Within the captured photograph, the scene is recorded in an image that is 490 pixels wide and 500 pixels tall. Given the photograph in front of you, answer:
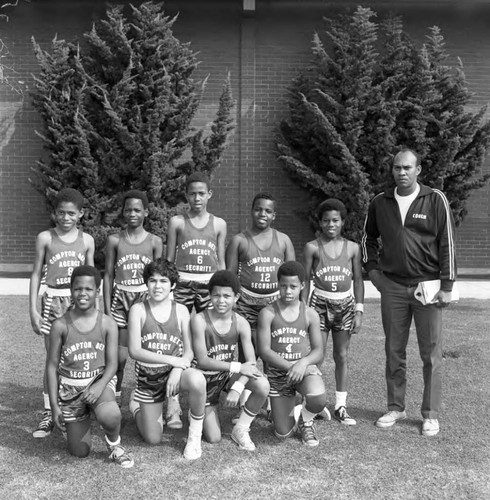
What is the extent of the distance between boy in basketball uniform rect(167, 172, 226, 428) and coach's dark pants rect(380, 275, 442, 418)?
4.54ft

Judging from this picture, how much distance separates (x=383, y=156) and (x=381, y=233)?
691 cm

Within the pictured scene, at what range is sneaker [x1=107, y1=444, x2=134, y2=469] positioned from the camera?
3816mm

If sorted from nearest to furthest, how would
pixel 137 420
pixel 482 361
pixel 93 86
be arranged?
pixel 137 420 < pixel 482 361 < pixel 93 86

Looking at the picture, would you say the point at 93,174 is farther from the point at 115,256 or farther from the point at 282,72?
the point at 115,256

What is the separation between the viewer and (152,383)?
430 cm

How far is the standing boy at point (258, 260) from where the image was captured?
16.0 ft

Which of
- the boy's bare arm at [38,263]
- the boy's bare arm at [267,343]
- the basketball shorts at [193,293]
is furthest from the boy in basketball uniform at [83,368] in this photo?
the boy's bare arm at [267,343]

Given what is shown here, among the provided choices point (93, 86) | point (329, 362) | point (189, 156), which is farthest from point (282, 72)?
point (329, 362)

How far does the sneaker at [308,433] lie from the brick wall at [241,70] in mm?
7987

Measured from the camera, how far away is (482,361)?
6.52 m

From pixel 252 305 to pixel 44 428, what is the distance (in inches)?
70.1

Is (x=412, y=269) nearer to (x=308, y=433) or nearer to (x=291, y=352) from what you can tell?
(x=291, y=352)

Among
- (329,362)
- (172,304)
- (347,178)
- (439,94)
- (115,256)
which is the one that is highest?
(439,94)

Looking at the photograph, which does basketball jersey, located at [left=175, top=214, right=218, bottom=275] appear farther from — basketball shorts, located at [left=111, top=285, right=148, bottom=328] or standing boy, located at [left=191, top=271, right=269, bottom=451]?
standing boy, located at [left=191, top=271, right=269, bottom=451]
